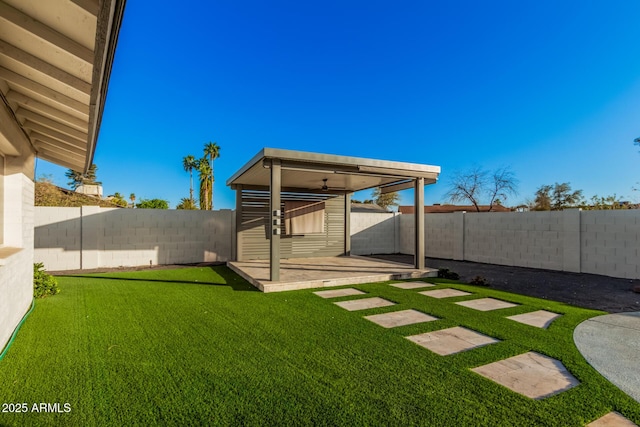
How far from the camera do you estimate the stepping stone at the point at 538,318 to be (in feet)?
12.3

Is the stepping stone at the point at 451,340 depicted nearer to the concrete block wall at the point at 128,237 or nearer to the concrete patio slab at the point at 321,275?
the concrete patio slab at the point at 321,275

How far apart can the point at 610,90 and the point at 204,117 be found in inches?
843

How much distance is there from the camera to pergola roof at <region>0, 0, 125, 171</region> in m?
1.50

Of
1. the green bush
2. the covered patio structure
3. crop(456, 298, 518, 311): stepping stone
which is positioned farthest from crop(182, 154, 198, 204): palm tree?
crop(456, 298, 518, 311): stepping stone

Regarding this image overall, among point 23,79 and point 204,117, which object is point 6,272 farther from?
point 204,117

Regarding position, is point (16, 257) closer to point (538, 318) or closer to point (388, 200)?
point (538, 318)

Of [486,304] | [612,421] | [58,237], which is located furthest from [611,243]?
[58,237]

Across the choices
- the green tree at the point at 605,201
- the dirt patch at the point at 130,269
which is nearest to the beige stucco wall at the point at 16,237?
the dirt patch at the point at 130,269

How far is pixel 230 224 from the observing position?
9.77 m

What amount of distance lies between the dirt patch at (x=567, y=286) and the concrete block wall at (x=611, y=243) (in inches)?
10.9

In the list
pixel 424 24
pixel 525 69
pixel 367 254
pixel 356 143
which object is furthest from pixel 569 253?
pixel 356 143

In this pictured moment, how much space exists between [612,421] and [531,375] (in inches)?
23.6

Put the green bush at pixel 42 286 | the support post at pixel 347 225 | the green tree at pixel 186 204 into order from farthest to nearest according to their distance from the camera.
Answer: the green tree at pixel 186 204 → the support post at pixel 347 225 → the green bush at pixel 42 286

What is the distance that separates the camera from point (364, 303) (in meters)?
4.74
